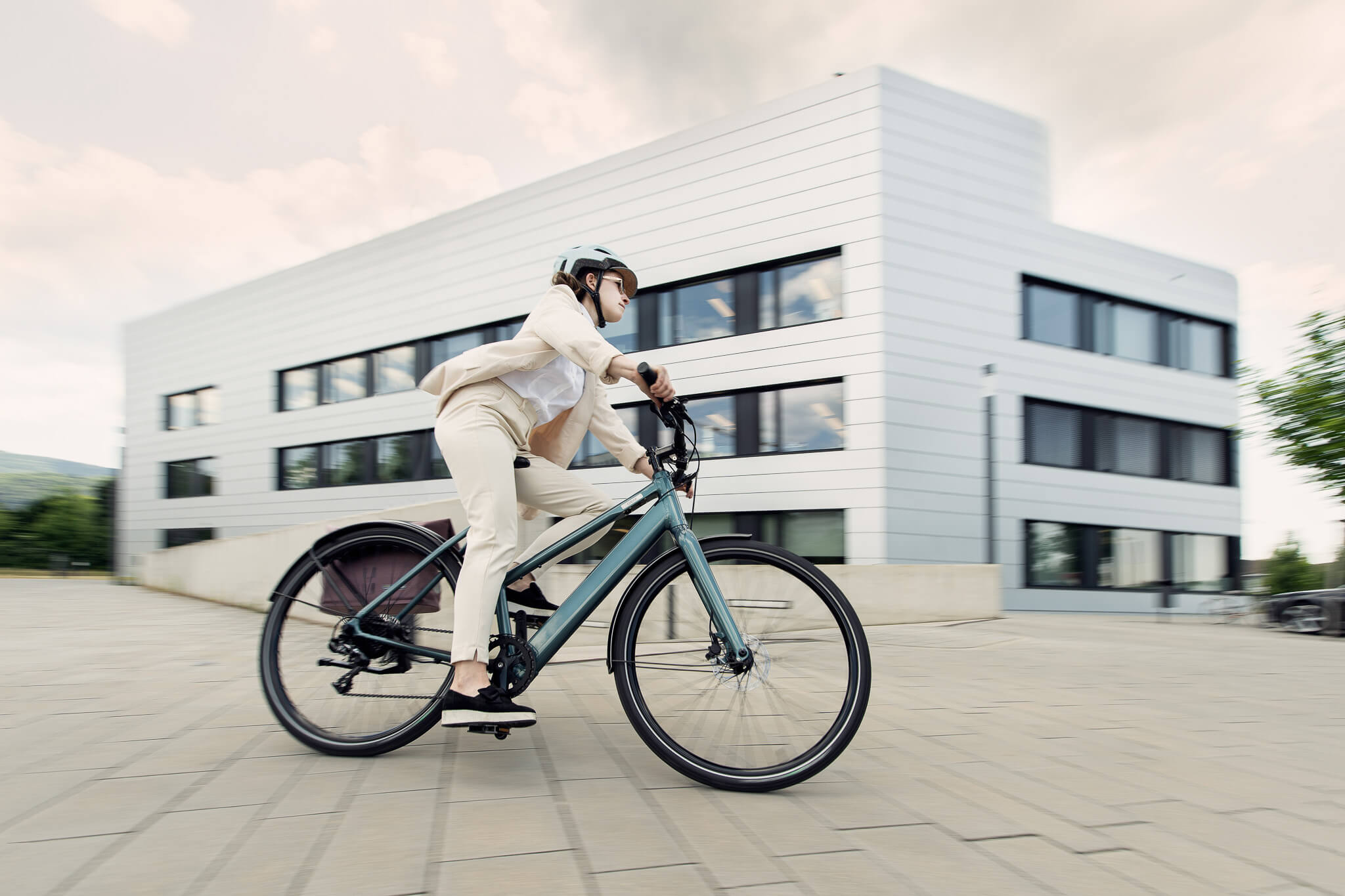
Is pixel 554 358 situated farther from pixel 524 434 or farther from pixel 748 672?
pixel 748 672

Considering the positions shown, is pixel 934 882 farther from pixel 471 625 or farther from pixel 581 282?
pixel 581 282

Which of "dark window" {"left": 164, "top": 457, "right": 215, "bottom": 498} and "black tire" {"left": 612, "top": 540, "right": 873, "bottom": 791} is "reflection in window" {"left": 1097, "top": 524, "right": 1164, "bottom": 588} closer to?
"black tire" {"left": 612, "top": 540, "right": 873, "bottom": 791}

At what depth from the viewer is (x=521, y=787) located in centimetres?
270

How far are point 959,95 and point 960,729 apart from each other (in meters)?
16.3

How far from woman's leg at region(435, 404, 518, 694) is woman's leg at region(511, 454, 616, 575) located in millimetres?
124

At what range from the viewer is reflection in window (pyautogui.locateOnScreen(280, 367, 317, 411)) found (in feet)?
90.9

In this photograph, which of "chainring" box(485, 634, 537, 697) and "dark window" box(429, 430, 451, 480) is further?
"dark window" box(429, 430, 451, 480)

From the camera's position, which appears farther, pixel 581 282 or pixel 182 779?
pixel 581 282

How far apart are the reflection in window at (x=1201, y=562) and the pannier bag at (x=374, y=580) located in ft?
74.5

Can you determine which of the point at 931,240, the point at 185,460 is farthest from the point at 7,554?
the point at 931,240

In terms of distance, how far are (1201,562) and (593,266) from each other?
78.0 feet

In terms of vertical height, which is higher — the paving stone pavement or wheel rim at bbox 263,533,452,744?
wheel rim at bbox 263,533,452,744

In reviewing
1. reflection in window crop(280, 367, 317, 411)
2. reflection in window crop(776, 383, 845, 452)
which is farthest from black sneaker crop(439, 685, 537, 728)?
reflection in window crop(280, 367, 317, 411)

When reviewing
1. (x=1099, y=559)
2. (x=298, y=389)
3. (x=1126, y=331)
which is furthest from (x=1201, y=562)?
(x=298, y=389)
